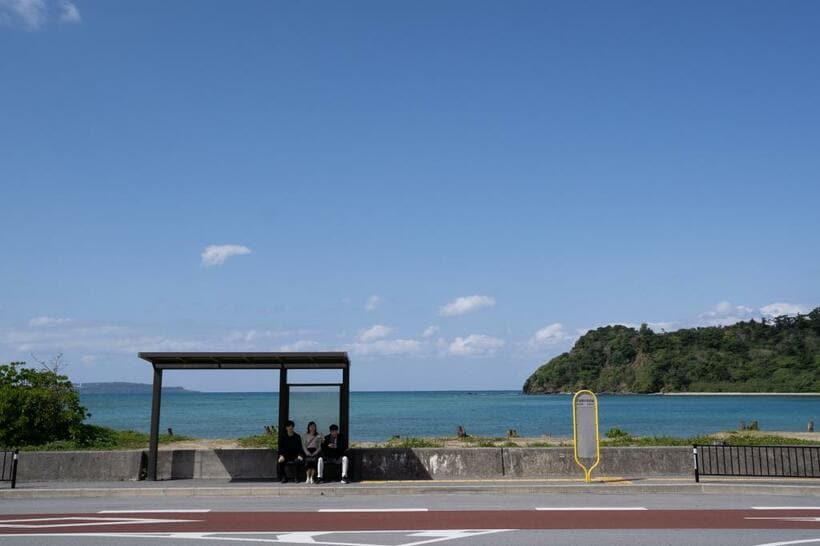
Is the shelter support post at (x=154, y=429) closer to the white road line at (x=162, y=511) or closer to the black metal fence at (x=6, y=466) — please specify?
the black metal fence at (x=6, y=466)

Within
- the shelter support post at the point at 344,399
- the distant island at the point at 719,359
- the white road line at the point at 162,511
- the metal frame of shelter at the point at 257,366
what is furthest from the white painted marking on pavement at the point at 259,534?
the distant island at the point at 719,359

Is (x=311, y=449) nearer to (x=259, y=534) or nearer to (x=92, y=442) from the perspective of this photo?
(x=259, y=534)

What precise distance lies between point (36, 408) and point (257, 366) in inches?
417

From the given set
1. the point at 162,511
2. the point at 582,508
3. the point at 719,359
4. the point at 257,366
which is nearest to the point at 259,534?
the point at 162,511

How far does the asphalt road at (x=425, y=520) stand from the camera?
1122 centimetres

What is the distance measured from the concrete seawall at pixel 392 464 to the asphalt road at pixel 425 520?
7.85 feet

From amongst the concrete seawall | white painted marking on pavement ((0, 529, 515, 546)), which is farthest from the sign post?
white painted marking on pavement ((0, 529, 515, 546))

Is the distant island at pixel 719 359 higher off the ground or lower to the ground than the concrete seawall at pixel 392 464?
higher

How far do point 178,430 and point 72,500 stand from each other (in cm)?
5774

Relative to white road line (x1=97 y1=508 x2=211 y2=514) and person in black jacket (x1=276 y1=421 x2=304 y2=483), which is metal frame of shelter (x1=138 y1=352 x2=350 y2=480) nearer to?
person in black jacket (x1=276 y1=421 x2=304 y2=483)

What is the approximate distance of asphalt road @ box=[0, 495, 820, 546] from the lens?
11219mm

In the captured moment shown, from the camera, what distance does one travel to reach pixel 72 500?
1688cm

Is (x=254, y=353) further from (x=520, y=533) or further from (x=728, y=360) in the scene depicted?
(x=728, y=360)

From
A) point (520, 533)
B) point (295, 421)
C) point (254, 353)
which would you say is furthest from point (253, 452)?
point (520, 533)
